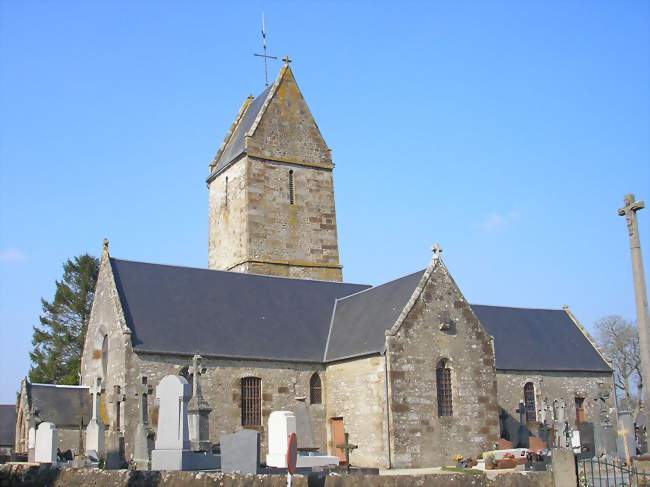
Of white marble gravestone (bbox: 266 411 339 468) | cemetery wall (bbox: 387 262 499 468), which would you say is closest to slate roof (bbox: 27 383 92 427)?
cemetery wall (bbox: 387 262 499 468)

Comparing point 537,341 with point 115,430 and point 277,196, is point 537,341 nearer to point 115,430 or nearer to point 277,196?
point 277,196

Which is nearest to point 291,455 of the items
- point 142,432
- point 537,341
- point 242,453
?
point 242,453

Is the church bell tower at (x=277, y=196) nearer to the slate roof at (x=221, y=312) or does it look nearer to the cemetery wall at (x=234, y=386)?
the slate roof at (x=221, y=312)

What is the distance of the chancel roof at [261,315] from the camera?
28531 millimetres

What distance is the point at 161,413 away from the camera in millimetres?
17641

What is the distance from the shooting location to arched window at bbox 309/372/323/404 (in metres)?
30.2

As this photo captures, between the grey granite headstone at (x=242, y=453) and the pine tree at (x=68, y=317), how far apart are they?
3981 centimetres

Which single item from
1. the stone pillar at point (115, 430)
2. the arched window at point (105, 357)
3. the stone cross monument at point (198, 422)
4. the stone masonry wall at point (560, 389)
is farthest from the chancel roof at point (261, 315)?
the stone cross monument at point (198, 422)

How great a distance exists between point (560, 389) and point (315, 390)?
1303 centimetres

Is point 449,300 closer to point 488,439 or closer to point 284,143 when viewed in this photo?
point 488,439

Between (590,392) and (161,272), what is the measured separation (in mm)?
21452

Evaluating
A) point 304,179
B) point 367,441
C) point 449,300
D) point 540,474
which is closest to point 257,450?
point 540,474

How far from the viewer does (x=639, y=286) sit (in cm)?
1923

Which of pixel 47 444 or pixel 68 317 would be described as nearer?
pixel 47 444
